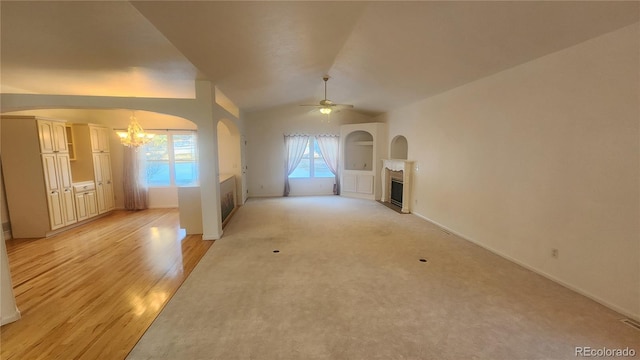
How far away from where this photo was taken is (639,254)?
89.7 inches

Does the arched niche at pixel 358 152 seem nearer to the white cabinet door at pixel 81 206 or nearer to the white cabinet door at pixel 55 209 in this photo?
the white cabinet door at pixel 81 206

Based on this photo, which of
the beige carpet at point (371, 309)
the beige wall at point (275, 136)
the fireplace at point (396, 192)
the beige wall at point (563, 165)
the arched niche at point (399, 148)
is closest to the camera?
the beige carpet at point (371, 309)

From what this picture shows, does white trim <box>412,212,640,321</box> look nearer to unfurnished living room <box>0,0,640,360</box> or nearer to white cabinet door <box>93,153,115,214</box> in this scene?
unfurnished living room <box>0,0,640,360</box>

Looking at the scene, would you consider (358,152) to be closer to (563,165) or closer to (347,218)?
(347,218)

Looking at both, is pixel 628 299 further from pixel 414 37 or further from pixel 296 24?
pixel 296 24

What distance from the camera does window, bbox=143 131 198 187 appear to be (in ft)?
22.6

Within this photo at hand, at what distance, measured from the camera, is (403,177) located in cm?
659

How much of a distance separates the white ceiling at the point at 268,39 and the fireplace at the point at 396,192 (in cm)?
315

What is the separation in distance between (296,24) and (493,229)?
156 inches

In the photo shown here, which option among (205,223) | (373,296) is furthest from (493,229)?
(205,223)

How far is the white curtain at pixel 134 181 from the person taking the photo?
21.6 ft

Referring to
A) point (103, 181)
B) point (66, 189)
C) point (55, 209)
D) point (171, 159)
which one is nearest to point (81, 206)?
point (66, 189)

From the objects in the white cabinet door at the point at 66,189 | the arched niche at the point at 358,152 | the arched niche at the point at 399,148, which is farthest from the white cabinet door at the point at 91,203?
the arched niche at the point at 399,148

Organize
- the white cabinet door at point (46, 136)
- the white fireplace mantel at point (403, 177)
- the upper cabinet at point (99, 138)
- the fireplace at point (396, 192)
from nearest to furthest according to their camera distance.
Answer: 1. the white cabinet door at point (46, 136)
2. the upper cabinet at point (99, 138)
3. the white fireplace mantel at point (403, 177)
4. the fireplace at point (396, 192)
